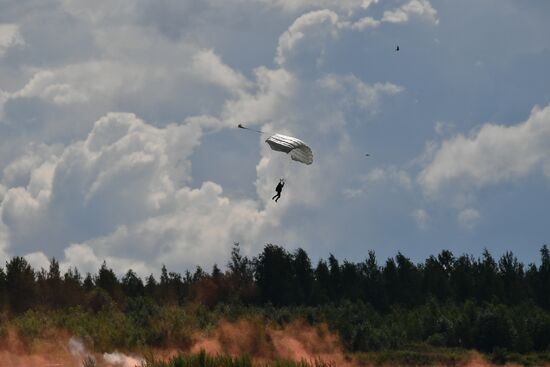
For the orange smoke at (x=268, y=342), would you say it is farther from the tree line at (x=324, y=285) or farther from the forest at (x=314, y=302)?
the tree line at (x=324, y=285)

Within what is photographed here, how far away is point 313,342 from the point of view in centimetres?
9569

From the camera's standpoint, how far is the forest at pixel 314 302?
93.8 m

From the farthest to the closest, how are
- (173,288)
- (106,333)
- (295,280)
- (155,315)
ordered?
(173,288) < (295,280) < (155,315) < (106,333)

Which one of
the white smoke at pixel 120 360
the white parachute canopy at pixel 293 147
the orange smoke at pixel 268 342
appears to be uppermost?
the white parachute canopy at pixel 293 147

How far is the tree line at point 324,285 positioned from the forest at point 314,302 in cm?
20

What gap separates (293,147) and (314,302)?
8403cm

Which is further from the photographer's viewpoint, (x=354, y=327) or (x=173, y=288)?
(x=173, y=288)

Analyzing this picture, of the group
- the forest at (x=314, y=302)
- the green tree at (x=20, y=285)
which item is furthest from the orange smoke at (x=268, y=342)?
the green tree at (x=20, y=285)

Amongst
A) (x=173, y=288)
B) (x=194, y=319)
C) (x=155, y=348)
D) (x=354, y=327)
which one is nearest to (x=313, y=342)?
(x=354, y=327)

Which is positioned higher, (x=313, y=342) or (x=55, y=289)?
(x=55, y=289)

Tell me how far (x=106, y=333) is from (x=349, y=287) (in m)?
68.9

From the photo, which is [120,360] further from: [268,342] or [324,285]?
[324,285]

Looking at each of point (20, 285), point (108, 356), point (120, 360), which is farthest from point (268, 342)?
point (20, 285)

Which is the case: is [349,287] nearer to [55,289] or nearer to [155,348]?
[55,289]
